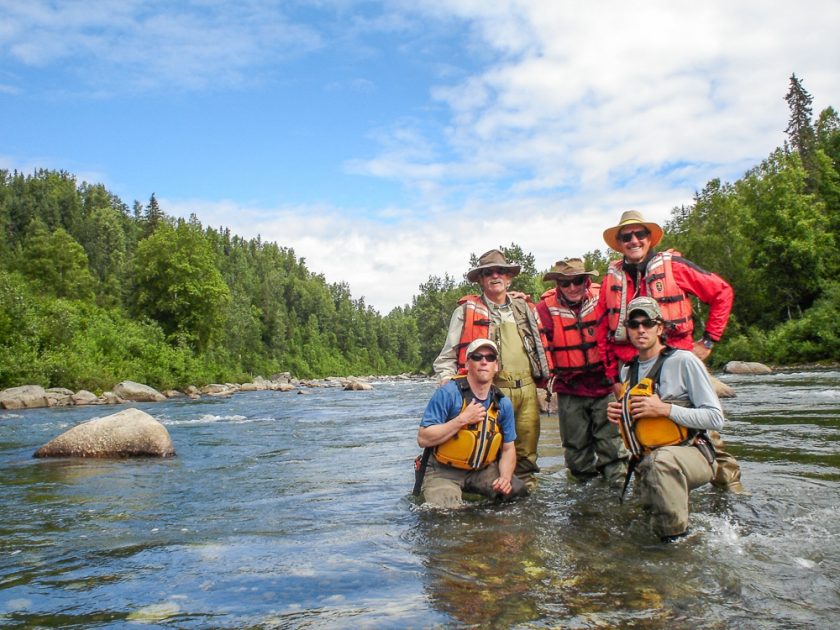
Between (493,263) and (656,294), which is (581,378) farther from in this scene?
(493,263)

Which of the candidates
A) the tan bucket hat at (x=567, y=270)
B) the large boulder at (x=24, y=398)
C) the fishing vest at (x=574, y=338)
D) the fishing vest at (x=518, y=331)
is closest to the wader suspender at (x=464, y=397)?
the fishing vest at (x=518, y=331)

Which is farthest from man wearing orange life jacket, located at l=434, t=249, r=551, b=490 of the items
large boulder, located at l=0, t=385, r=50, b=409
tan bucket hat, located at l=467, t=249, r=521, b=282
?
large boulder, located at l=0, t=385, r=50, b=409

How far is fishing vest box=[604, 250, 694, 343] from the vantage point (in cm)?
539

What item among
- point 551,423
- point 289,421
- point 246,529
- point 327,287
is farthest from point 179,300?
point 327,287

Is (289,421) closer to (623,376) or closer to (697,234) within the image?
(623,376)

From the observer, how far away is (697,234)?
52.2 m

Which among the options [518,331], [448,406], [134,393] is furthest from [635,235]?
[134,393]

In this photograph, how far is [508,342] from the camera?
243 inches

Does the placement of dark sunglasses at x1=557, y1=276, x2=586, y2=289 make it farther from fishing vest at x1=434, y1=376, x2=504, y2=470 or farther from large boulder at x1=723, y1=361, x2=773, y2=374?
large boulder at x1=723, y1=361, x2=773, y2=374

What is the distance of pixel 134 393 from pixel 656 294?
28.9 m

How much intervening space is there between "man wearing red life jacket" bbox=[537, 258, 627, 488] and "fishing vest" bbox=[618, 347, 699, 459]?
54.5 inches

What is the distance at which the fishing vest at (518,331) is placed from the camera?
605cm

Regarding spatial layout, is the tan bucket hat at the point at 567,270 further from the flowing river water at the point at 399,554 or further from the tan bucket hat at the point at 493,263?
the flowing river water at the point at 399,554

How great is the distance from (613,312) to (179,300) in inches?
1889
